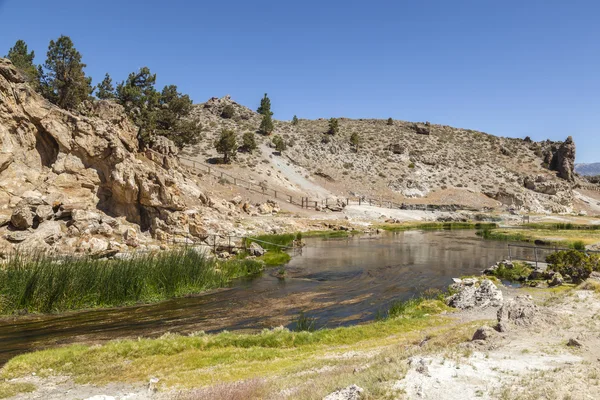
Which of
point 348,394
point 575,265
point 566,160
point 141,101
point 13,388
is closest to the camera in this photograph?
point 348,394

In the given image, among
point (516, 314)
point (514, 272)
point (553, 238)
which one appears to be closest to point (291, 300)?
point (516, 314)

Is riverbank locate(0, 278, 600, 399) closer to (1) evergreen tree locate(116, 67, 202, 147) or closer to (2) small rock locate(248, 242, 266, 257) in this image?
(2) small rock locate(248, 242, 266, 257)

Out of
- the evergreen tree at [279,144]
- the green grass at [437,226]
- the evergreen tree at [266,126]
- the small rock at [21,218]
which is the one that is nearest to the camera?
the small rock at [21,218]

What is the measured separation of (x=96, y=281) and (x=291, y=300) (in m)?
10.2

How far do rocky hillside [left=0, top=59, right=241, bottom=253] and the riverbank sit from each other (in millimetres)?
17649

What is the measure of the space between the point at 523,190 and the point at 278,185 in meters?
61.3

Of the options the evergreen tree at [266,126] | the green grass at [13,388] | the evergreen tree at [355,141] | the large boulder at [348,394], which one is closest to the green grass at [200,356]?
the green grass at [13,388]

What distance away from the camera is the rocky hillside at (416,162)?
9394cm

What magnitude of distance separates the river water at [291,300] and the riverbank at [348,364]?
3.45m

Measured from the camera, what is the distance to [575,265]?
83.9ft

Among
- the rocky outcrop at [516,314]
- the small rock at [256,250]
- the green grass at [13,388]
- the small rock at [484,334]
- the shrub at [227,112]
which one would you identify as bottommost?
the green grass at [13,388]

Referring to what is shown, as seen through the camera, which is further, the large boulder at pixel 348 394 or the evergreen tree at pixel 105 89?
the evergreen tree at pixel 105 89

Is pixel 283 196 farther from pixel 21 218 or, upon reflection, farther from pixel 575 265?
pixel 575 265

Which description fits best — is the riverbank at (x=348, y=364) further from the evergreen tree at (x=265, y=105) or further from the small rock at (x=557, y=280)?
the evergreen tree at (x=265, y=105)
